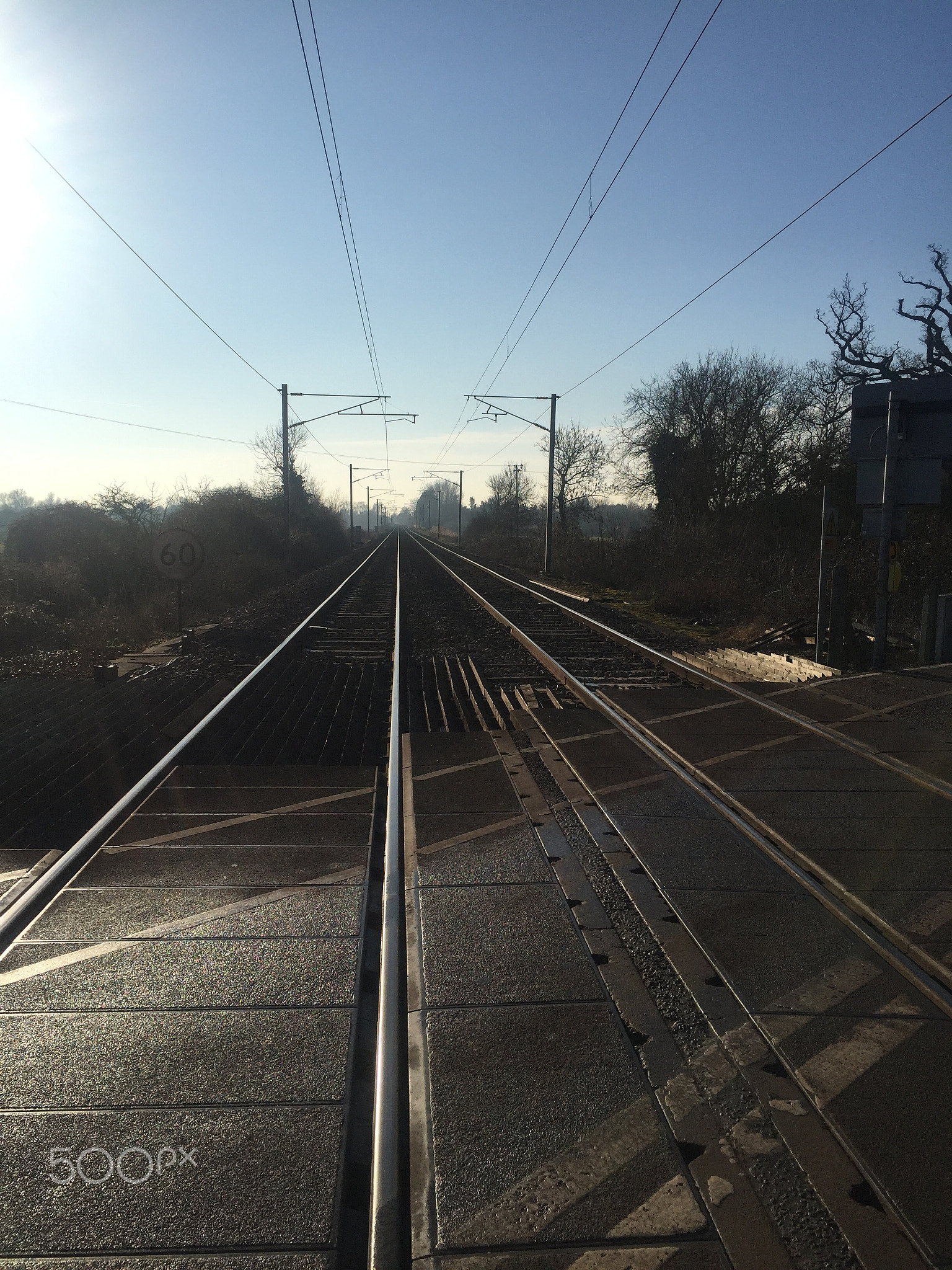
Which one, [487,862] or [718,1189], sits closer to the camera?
[718,1189]

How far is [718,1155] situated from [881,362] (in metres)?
42.6

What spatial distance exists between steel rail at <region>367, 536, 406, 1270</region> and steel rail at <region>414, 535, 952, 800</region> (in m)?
3.88

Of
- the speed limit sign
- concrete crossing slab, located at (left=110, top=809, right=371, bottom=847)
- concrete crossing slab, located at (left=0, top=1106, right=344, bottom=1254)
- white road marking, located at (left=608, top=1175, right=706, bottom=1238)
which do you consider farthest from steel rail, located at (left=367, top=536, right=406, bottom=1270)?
the speed limit sign

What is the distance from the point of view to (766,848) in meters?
5.29

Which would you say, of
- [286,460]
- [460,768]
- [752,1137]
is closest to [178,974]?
[752,1137]

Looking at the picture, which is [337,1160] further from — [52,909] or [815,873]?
[815,873]

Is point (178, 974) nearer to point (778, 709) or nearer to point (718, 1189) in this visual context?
point (718, 1189)

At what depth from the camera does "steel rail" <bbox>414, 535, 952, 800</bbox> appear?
→ 22.0 feet

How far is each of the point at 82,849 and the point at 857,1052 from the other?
161 inches

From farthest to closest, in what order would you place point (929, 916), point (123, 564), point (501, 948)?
point (123, 564) → point (929, 916) → point (501, 948)

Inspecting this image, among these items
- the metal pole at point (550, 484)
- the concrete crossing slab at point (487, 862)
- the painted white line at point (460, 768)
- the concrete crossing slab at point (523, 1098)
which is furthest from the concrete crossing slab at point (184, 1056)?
A: the metal pole at point (550, 484)

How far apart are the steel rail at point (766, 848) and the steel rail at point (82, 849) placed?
3065 mm

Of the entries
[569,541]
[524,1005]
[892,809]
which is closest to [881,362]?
[569,541]

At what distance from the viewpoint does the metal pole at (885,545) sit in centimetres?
1107
